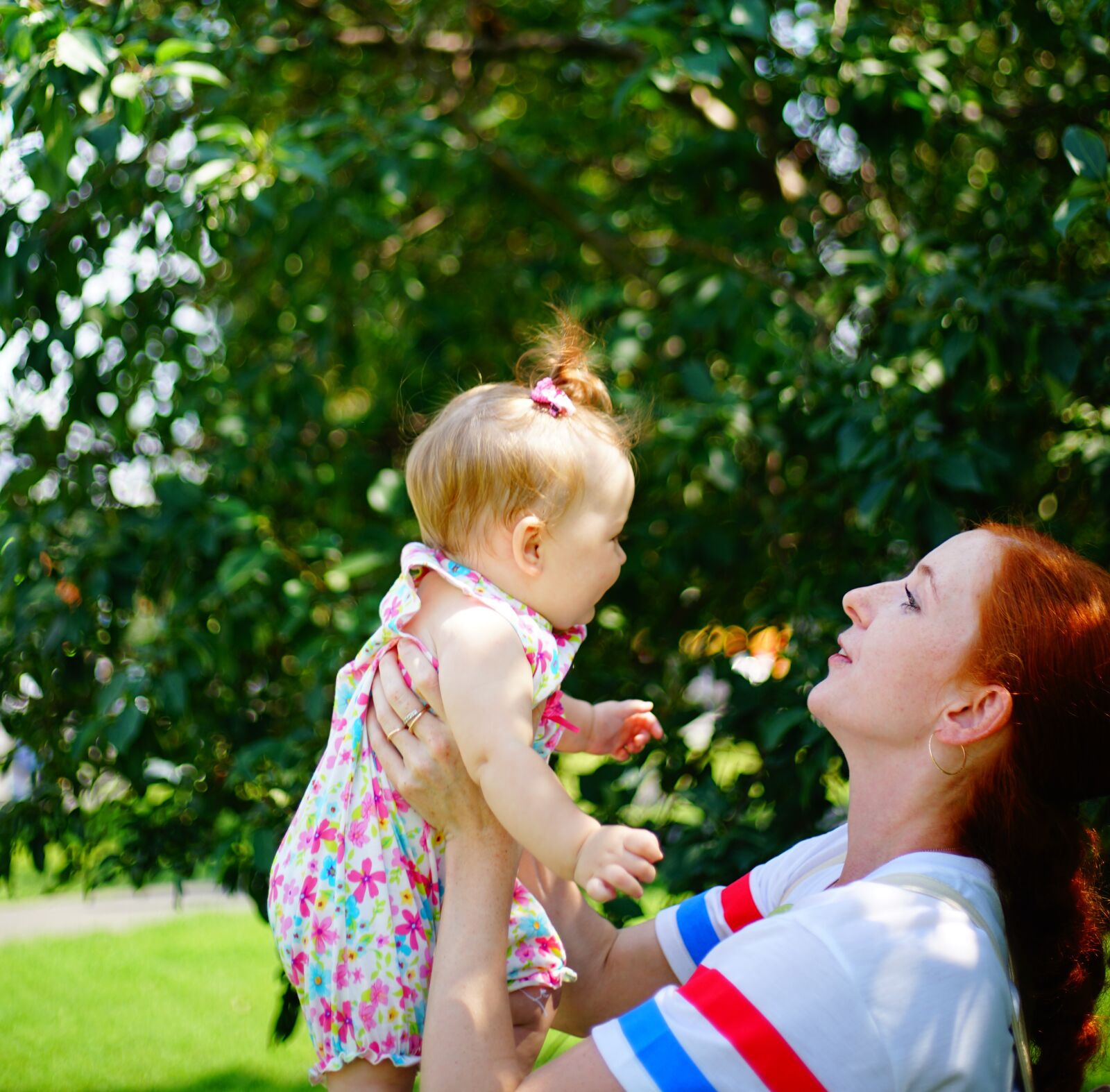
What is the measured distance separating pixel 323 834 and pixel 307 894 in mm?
86

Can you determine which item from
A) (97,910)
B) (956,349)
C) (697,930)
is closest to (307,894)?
(697,930)

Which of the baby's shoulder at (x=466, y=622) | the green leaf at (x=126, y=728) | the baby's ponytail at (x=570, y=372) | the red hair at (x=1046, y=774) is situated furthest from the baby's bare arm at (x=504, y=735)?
the green leaf at (x=126, y=728)

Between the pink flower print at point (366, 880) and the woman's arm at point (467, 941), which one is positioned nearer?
the woman's arm at point (467, 941)

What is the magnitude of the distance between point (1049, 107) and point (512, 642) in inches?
95.0

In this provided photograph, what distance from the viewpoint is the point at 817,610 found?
2.56 meters

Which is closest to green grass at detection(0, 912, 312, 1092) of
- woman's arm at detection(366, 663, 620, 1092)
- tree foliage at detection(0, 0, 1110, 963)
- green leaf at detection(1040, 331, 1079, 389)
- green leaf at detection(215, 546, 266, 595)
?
tree foliage at detection(0, 0, 1110, 963)

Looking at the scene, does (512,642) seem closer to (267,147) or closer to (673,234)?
(267,147)

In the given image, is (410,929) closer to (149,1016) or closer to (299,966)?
(299,966)

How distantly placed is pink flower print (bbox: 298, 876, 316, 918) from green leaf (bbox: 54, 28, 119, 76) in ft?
5.25

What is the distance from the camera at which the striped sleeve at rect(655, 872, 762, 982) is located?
1.91 metres

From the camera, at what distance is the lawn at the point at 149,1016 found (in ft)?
12.0

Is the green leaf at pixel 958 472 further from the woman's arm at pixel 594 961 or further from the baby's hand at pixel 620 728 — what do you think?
the woman's arm at pixel 594 961

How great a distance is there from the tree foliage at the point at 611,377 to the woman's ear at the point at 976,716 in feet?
2.54

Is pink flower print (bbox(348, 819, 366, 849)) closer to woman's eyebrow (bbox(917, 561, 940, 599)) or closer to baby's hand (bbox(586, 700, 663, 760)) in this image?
baby's hand (bbox(586, 700, 663, 760))
